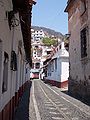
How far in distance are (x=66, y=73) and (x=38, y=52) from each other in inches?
3259

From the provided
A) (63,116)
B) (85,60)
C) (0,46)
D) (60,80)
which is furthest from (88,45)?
(60,80)

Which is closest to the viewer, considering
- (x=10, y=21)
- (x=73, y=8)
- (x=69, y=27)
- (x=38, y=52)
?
(x=10, y=21)

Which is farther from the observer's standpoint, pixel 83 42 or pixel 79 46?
pixel 79 46

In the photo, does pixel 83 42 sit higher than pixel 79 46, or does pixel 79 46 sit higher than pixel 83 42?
pixel 83 42

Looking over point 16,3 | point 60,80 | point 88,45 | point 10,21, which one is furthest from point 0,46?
point 60,80

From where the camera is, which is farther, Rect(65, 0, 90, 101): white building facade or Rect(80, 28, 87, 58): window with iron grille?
Rect(80, 28, 87, 58): window with iron grille

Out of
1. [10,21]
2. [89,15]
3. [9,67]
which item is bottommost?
[9,67]

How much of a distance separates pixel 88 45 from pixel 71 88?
883 centimetres

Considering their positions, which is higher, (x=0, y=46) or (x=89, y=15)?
(x=89, y=15)

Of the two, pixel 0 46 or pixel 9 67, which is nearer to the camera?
pixel 0 46

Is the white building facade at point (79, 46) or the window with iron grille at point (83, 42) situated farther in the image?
the window with iron grille at point (83, 42)

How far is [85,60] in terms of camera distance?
22594 mm

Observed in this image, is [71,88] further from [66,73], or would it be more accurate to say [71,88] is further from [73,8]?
[66,73]

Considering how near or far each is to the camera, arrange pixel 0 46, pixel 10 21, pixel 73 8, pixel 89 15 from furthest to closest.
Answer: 1. pixel 73 8
2. pixel 89 15
3. pixel 10 21
4. pixel 0 46
